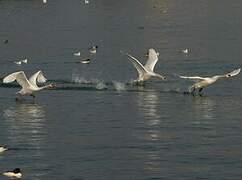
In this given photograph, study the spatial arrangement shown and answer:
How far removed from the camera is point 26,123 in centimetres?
3188

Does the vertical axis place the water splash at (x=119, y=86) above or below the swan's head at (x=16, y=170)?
above

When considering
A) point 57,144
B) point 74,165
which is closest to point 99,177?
point 74,165

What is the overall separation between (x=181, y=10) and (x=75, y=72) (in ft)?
151

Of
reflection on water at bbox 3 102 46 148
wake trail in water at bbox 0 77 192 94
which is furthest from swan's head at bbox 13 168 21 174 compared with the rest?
wake trail in water at bbox 0 77 192 94

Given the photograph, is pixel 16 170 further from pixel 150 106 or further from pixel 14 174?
pixel 150 106

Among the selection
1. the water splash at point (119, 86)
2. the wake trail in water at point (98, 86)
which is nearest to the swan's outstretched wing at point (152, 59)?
the wake trail in water at point (98, 86)

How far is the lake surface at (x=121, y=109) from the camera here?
83.7 ft

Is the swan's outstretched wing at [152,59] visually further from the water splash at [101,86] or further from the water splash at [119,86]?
the water splash at [101,86]

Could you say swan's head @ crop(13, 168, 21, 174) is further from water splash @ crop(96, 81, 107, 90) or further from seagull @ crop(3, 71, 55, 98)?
water splash @ crop(96, 81, 107, 90)

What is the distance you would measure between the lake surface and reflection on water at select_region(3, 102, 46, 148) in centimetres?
3

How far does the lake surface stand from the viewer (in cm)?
2552

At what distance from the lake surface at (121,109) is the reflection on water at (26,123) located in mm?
32

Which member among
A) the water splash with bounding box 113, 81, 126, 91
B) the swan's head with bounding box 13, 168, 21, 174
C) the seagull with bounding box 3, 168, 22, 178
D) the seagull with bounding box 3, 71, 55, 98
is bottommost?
the seagull with bounding box 3, 168, 22, 178

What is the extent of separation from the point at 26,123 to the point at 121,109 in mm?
4190
